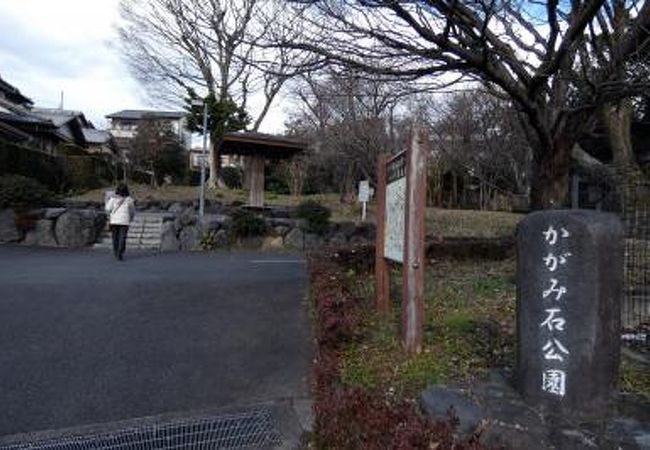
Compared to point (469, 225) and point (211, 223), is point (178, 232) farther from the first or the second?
point (469, 225)

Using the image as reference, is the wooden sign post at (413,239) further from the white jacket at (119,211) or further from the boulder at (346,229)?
the boulder at (346,229)

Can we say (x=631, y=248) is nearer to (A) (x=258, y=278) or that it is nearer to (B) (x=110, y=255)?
(A) (x=258, y=278)

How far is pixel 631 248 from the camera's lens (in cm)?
765

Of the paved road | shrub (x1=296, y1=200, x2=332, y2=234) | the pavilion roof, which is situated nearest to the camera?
the paved road

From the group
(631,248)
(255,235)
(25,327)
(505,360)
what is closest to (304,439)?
(505,360)

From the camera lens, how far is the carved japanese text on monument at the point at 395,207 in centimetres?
631

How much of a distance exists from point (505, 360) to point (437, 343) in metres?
0.69

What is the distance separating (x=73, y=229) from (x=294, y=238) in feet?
19.2

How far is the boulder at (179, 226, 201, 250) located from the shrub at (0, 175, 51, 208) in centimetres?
427

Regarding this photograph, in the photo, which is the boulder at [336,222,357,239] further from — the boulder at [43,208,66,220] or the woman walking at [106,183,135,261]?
the boulder at [43,208,66,220]

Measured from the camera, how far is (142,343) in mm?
6789

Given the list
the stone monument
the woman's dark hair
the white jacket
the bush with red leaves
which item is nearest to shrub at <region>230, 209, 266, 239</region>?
the woman's dark hair

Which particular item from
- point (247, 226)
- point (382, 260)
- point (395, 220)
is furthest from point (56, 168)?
point (395, 220)

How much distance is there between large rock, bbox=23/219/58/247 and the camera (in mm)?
17641
